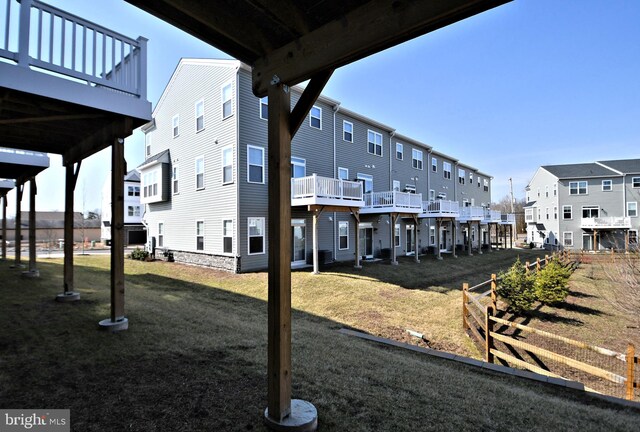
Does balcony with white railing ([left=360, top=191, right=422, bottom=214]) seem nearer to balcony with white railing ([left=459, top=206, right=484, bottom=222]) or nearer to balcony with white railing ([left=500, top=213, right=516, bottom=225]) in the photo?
balcony with white railing ([left=459, top=206, right=484, bottom=222])

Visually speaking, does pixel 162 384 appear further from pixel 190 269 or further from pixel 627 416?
pixel 190 269

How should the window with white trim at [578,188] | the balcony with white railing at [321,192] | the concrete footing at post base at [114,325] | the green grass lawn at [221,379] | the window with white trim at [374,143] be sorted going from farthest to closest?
the window with white trim at [578,188]
the window with white trim at [374,143]
the balcony with white railing at [321,192]
the concrete footing at post base at [114,325]
the green grass lawn at [221,379]

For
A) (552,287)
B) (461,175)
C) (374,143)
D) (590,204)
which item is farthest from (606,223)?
(552,287)

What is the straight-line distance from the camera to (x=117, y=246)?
203 inches

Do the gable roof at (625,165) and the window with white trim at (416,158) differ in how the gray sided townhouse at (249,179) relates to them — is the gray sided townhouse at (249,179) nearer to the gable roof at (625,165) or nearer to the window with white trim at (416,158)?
the window with white trim at (416,158)

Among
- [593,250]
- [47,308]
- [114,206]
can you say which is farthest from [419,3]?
[593,250]

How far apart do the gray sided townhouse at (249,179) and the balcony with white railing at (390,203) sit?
0.06m

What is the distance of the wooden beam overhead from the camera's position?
6.36 ft

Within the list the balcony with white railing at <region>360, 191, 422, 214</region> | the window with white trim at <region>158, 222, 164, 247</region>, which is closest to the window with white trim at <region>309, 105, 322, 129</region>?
the balcony with white railing at <region>360, 191, 422, 214</region>

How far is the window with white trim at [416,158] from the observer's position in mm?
25047

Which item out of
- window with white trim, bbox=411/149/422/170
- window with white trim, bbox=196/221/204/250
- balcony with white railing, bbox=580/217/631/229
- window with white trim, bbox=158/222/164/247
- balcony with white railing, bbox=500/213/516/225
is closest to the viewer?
window with white trim, bbox=196/221/204/250

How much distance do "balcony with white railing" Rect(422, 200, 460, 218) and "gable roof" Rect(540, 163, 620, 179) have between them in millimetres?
21450

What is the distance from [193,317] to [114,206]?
2859 mm

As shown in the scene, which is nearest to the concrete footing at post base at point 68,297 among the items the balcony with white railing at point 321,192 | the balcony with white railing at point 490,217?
the balcony with white railing at point 321,192
